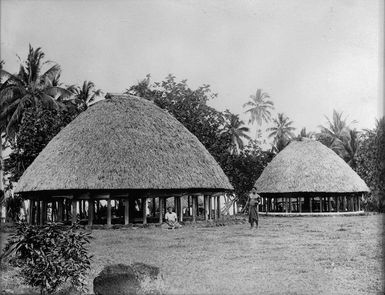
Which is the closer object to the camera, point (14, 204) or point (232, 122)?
point (14, 204)

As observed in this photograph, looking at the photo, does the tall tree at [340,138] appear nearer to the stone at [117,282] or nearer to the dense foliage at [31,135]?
the dense foliage at [31,135]

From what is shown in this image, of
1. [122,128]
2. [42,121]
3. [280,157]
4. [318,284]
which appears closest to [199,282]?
[318,284]

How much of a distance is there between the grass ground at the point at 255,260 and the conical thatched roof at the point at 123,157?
4.07m

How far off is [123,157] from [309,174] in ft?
45.0

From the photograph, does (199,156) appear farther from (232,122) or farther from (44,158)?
(232,122)

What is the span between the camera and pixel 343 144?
139ft

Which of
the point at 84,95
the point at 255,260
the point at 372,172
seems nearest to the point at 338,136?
the point at 372,172

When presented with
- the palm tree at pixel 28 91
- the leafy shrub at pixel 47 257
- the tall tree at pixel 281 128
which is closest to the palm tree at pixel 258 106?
the tall tree at pixel 281 128

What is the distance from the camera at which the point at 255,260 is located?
1005cm

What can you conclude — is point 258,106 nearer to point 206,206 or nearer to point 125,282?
→ point 206,206

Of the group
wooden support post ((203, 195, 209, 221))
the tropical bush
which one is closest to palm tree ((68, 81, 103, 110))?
wooden support post ((203, 195, 209, 221))

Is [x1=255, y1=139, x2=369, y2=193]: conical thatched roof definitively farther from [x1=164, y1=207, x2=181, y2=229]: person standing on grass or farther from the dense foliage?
the dense foliage

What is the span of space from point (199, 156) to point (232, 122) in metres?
19.4

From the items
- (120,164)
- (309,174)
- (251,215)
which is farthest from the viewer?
(309,174)
